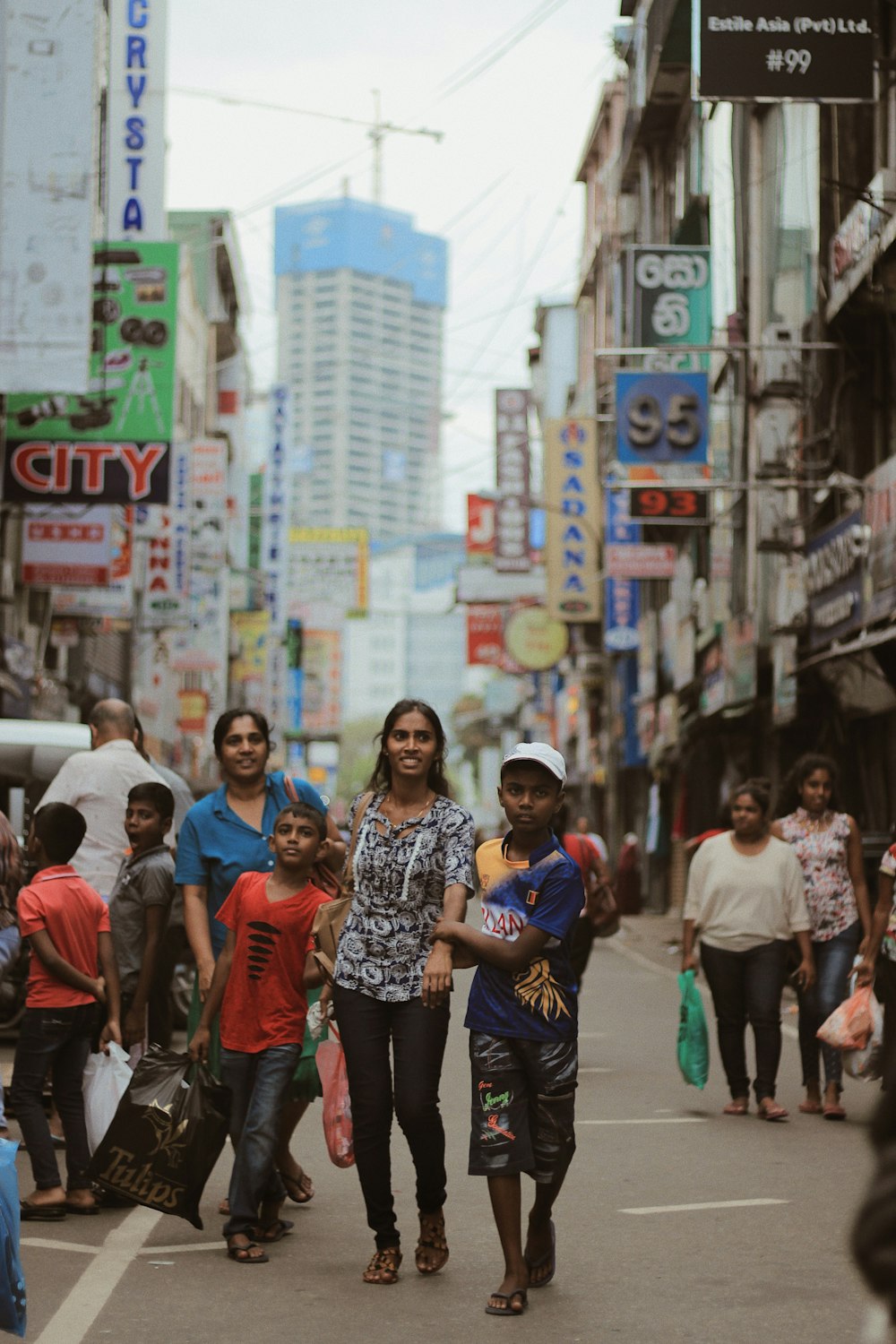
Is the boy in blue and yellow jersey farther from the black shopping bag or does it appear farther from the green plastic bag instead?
the green plastic bag

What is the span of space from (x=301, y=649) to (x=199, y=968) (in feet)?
299

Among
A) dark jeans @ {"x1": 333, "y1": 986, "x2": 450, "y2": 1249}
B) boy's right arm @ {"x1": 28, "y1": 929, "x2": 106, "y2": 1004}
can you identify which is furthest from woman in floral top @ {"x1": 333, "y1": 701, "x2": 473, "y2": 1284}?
boy's right arm @ {"x1": 28, "y1": 929, "x2": 106, "y2": 1004}

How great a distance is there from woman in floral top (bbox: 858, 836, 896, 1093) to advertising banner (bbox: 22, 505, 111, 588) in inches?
806

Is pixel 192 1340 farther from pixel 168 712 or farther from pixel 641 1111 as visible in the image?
pixel 168 712

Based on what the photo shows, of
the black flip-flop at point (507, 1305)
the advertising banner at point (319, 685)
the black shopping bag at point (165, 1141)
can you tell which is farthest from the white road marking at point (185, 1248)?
the advertising banner at point (319, 685)

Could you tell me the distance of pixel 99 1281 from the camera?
6488 millimetres

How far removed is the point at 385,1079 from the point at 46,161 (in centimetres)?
1592

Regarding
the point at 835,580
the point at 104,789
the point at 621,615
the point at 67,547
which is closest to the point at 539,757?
the point at 104,789

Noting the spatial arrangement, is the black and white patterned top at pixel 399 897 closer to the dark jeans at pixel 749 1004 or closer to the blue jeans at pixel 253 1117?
the blue jeans at pixel 253 1117

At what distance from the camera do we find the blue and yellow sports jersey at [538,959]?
6.31 metres

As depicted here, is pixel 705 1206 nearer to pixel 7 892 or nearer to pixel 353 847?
→ pixel 353 847

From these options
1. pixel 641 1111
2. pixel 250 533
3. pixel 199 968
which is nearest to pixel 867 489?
pixel 641 1111

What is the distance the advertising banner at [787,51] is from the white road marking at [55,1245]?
1128cm

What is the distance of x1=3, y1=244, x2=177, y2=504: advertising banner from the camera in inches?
1005
